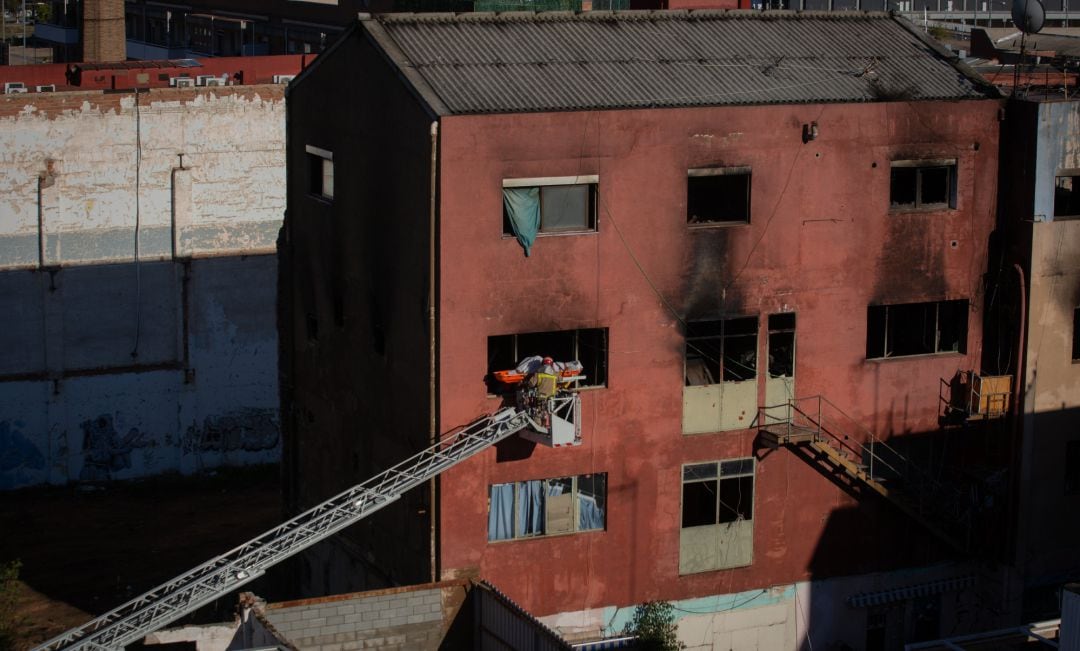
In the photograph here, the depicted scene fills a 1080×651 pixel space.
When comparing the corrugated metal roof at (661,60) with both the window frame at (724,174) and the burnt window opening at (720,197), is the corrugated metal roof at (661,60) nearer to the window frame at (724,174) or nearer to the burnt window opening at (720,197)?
the window frame at (724,174)

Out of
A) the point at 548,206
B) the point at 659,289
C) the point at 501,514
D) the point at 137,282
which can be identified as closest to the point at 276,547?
the point at 501,514

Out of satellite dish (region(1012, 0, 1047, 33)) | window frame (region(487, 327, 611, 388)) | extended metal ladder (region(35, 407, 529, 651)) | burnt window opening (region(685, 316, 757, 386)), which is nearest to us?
extended metal ladder (region(35, 407, 529, 651))

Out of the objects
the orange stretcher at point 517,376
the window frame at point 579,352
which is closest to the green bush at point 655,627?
the window frame at point 579,352

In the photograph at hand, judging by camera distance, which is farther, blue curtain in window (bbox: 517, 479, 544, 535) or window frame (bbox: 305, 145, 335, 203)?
window frame (bbox: 305, 145, 335, 203)

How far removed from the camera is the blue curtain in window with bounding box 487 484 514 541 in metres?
35.1

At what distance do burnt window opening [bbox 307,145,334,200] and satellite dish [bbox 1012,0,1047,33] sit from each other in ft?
52.9

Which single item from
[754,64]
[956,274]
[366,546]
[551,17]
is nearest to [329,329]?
[366,546]

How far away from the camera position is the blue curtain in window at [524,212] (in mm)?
33969

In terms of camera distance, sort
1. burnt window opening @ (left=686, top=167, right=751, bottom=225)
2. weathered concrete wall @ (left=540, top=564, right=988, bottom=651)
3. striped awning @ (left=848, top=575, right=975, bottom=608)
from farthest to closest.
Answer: striped awning @ (left=848, top=575, right=975, bottom=608), weathered concrete wall @ (left=540, top=564, right=988, bottom=651), burnt window opening @ (left=686, top=167, right=751, bottom=225)

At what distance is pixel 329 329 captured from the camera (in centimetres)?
3972

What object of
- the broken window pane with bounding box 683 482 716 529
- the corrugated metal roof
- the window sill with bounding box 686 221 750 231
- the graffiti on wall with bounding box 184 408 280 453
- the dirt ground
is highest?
the corrugated metal roof

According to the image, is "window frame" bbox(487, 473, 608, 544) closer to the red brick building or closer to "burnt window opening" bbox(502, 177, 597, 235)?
the red brick building

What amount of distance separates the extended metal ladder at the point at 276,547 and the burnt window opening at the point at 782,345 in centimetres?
604

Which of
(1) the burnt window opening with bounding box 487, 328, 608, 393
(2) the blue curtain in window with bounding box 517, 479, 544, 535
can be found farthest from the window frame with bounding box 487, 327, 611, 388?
(2) the blue curtain in window with bounding box 517, 479, 544, 535
